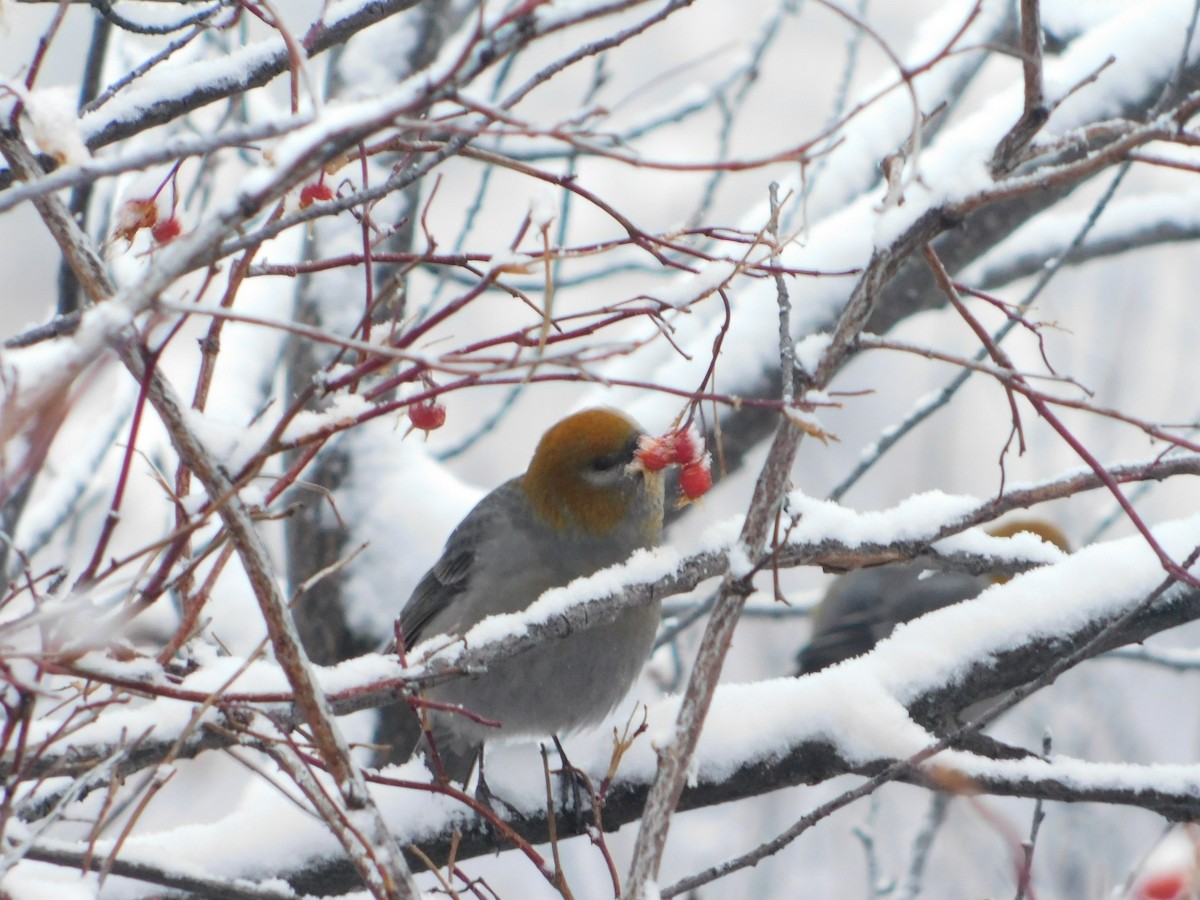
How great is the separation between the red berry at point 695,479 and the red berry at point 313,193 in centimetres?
91

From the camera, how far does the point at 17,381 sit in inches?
44.4

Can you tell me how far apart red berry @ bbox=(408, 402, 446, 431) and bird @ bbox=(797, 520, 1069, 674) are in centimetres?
414

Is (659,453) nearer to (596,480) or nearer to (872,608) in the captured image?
(596,480)

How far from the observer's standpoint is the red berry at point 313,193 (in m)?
2.31

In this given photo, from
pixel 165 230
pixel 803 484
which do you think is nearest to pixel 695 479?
pixel 165 230

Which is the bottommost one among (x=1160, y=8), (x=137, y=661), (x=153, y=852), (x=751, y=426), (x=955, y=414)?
(x=153, y=852)

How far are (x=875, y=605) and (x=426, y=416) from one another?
4.67 meters

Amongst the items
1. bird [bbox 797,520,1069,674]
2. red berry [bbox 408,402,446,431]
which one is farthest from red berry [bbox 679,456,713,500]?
bird [bbox 797,520,1069,674]

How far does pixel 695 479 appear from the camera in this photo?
2574 mm

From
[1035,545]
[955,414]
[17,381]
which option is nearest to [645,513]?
[1035,545]

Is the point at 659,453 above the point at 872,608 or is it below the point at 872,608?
below

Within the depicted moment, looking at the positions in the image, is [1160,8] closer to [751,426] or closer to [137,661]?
[751,426]

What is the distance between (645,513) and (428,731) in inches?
86.7

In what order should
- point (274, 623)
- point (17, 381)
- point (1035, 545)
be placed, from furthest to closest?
1. point (1035, 545)
2. point (274, 623)
3. point (17, 381)
